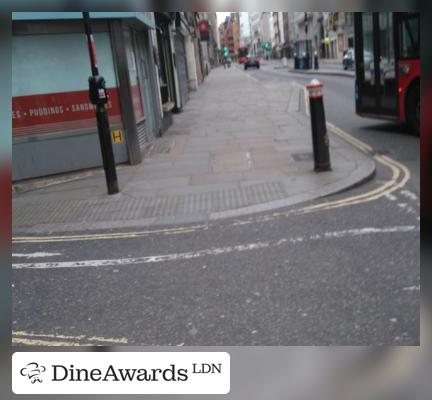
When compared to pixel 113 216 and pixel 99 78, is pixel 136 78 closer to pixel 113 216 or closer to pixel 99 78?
pixel 99 78

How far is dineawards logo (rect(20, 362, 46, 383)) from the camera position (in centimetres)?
99

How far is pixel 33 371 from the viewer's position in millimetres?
991

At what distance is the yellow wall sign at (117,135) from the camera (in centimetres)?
901

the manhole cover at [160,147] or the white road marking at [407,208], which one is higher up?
the manhole cover at [160,147]

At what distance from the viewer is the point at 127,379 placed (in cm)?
98

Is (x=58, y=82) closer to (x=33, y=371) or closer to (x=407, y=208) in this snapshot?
(x=407, y=208)

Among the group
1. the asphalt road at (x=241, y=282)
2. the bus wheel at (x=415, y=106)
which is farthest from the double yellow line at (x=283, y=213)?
the bus wheel at (x=415, y=106)

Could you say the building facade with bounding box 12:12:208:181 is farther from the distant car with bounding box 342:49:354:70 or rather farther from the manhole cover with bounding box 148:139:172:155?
the distant car with bounding box 342:49:354:70

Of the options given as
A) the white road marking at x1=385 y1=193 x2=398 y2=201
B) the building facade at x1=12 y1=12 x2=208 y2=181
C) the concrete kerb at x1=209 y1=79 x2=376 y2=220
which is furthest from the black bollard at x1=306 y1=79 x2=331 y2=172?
the building facade at x1=12 y1=12 x2=208 y2=181

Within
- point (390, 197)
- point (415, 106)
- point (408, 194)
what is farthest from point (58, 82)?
point (415, 106)

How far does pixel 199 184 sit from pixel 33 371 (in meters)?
6.44

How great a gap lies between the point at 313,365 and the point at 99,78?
6115 mm

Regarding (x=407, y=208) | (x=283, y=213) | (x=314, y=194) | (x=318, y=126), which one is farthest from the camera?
(x=318, y=126)

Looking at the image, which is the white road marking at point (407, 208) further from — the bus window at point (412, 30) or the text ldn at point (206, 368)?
the text ldn at point (206, 368)
